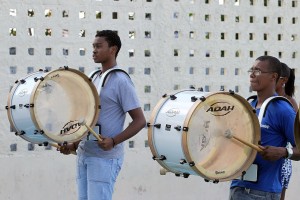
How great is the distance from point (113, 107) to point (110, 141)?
0.88 ft

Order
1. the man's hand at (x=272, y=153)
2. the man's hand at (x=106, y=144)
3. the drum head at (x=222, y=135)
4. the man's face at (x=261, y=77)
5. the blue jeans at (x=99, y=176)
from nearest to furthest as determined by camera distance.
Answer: the man's hand at (x=272, y=153) → the drum head at (x=222, y=135) → the man's face at (x=261, y=77) → the man's hand at (x=106, y=144) → the blue jeans at (x=99, y=176)

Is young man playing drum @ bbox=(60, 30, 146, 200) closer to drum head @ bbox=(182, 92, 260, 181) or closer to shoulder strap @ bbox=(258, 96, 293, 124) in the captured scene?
drum head @ bbox=(182, 92, 260, 181)

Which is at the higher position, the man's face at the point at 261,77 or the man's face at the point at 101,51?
the man's face at the point at 101,51

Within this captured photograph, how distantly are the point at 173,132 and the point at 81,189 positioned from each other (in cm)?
108

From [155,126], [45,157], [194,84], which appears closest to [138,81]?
[194,84]

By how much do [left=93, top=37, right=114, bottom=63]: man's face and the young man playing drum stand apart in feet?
0.59

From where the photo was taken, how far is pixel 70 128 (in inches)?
180

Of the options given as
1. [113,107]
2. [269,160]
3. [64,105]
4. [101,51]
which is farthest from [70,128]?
[269,160]

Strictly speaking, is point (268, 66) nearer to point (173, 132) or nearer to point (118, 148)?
point (173, 132)

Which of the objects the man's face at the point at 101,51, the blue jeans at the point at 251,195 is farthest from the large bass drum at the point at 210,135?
the man's face at the point at 101,51

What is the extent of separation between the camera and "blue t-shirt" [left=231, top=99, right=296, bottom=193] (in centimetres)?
376

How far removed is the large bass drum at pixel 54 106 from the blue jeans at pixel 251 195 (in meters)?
1.09

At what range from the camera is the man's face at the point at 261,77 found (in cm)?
392

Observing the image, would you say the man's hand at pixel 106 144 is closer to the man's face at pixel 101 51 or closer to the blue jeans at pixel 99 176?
the blue jeans at pixel 99 176
